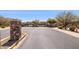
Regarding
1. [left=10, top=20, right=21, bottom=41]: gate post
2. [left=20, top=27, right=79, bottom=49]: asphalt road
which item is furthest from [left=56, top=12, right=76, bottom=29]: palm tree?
[left=10, top=20, right=21, bottom=41]: gate post

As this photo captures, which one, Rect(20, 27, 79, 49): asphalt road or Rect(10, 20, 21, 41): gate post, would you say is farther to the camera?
Rect(10, 20, 21, 41): gate post

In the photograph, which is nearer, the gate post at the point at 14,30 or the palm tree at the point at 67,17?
the gate post at the point at 14,30

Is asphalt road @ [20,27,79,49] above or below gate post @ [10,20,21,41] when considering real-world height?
below

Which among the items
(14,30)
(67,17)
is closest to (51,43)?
(14,30)

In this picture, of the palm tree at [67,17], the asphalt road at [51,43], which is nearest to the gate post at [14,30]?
the asphalt road at [51,43]

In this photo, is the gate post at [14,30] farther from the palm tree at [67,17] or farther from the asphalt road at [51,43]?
the palm tree at [67,17]

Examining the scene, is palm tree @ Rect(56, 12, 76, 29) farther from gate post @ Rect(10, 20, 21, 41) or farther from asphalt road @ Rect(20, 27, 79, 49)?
gate post @ Rect(10, 20, 21, 41)

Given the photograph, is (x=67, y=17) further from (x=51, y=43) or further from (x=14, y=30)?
(x=51, y=43)

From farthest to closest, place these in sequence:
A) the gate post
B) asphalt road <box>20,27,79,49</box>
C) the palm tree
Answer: the palm tree
the gate post
asphalt road <box>20,27,79,49</box>
